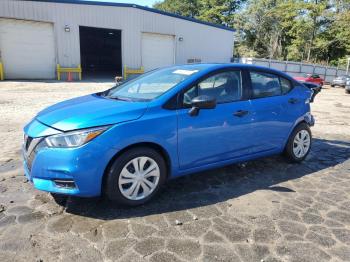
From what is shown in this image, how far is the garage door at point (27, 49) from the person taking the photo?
62.2 feet

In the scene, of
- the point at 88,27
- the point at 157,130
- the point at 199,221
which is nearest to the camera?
the point at 199,221

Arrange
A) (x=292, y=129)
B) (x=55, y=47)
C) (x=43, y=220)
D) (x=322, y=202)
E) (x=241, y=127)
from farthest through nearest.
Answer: (x=55, y=47) < (x=292, y=129) < (x=241, y=127) < (x=322, y=202) < (x=43, y=220)

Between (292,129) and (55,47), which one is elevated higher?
(55,47)

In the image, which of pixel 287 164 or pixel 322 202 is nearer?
pixel 322 202

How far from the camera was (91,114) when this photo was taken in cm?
341

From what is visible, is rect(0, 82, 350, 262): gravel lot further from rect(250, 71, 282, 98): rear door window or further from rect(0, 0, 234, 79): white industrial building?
rect(0, 0, 234, 79): white industrial building

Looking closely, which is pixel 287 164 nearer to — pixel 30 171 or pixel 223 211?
pixel 223 211

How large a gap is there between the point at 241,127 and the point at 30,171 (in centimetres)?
259

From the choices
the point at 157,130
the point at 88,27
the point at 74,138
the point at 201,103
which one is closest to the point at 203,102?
the point at 201,103

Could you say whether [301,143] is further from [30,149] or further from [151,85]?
[30,149]

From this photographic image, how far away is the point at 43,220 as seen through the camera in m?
3.33

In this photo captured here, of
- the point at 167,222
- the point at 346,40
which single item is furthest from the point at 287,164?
the point at 346,40

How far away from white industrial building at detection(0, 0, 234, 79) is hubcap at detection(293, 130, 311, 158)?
18.6m

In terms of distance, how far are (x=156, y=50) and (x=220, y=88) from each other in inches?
827
